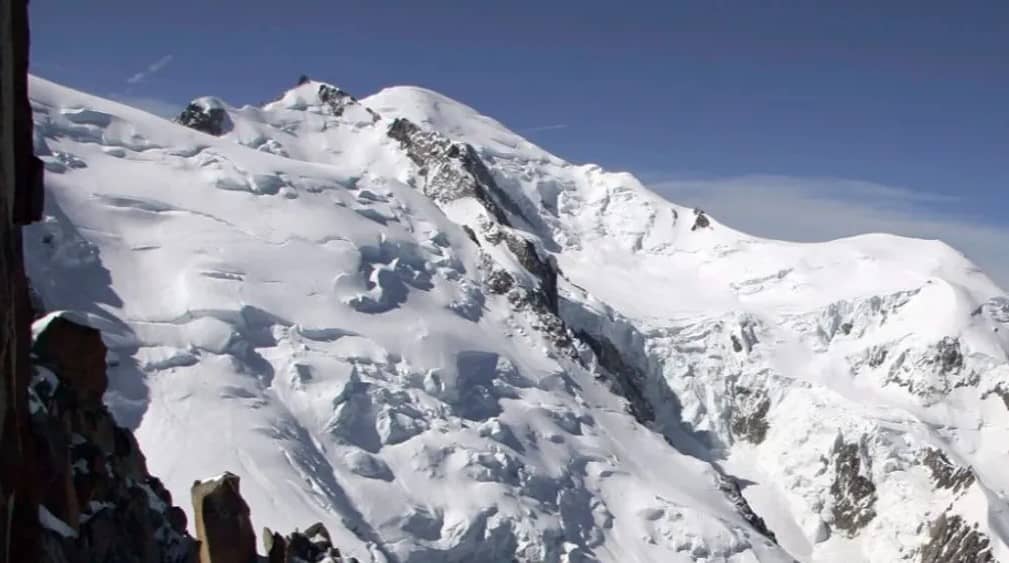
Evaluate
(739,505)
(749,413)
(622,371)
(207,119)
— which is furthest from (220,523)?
(749,413)

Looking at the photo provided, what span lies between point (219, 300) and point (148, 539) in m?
52.7

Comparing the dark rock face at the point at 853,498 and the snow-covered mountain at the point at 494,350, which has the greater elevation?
the snow-covered mountain at the point at 494,350

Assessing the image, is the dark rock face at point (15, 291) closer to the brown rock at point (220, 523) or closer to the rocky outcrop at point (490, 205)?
the brown rock at point (220, 523)

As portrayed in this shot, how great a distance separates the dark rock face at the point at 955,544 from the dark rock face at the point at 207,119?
282ft

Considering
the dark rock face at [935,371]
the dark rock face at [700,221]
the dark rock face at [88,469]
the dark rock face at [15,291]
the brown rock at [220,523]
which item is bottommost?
the dark rock face at [935,371]

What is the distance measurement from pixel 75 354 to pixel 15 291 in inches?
349

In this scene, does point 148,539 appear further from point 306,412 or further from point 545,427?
point 545,427

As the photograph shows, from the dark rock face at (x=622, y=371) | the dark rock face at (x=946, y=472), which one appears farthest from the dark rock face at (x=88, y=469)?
the dark rock face at (x=946, y=472)

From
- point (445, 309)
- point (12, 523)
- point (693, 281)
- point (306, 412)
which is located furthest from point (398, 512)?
point (693, 281)

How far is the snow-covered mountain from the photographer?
216 ft

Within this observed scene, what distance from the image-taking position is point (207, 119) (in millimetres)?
115562

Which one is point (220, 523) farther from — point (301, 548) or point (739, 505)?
point (739, 505)

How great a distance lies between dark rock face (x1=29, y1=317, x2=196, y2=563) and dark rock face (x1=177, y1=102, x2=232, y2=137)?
320ft

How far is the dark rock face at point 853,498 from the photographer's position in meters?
108
